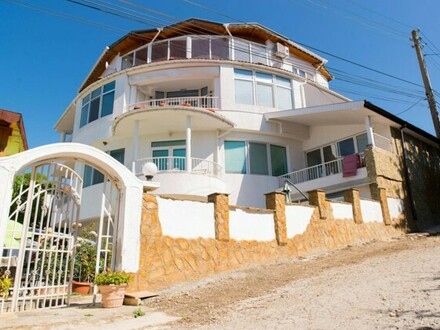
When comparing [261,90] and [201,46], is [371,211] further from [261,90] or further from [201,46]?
[201,46]

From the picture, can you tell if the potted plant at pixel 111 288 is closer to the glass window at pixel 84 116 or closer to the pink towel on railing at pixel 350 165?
the pink towel on railing at pixel 350 165

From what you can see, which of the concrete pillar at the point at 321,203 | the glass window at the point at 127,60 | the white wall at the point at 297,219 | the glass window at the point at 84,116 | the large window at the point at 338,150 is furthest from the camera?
the glass window at the point at 127,60

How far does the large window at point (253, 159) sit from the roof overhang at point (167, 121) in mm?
1217

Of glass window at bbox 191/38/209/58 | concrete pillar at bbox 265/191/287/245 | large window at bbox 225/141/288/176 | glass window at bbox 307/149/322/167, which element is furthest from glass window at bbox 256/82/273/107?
concrete pillar at bbox 265/191/287/245

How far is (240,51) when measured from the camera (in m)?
20.0

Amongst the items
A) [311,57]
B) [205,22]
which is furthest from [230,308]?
[311,57]

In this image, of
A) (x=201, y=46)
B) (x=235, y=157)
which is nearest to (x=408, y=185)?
(x=235, y=157)

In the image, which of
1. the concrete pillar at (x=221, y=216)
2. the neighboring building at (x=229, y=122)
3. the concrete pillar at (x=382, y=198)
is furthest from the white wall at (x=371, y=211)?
the concrete pillar at (x=221, y=216)

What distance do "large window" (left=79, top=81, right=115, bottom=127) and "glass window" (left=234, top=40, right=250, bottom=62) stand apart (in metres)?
7.18

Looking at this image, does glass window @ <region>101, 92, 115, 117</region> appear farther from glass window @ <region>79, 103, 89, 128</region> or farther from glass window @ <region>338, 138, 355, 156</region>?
glass window @ <region>338, 138, 355, 156</region>

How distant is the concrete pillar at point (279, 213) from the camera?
1043 centimetres

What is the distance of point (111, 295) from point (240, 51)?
1655 centimetres

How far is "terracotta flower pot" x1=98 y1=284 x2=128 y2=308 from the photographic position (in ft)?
21.1

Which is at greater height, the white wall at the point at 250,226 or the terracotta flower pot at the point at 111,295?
the white wall at the point at 250,226
